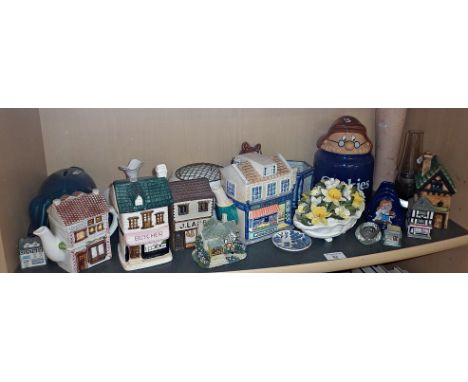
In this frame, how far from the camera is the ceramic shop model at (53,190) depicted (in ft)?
3.48

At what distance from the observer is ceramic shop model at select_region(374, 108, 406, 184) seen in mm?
1357

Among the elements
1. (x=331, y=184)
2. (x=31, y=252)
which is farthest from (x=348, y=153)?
(x=31, y=252)

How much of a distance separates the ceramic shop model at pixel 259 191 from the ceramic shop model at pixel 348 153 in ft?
0.51

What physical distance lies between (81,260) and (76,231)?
0.24 ft

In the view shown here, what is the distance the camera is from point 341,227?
114 cm

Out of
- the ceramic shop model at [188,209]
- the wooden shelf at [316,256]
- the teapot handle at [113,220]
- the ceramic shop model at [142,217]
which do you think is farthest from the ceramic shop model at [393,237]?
the teapot handle at [113,220]

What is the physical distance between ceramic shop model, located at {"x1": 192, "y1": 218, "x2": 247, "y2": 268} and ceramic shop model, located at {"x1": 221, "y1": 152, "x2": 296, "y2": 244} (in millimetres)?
61

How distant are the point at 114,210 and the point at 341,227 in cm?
56

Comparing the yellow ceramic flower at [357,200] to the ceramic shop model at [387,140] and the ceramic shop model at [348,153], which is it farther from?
the ceramic shop model at [387,140]

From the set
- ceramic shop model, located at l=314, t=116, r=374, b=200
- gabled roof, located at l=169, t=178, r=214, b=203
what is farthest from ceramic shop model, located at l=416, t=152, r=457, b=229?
gabled roof, located at l=169, t=178, r=214, b=203

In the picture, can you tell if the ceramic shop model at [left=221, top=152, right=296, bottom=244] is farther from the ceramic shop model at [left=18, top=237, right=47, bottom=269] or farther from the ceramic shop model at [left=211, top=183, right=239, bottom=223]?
the ceramic shop model at [left=18, top=237, right=47, bottom=269]

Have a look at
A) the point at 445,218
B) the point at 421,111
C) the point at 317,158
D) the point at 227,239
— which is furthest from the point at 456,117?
the point at 227,239

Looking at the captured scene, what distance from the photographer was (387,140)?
4.50 feet

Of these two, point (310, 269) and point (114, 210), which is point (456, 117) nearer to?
point (310, 269)
